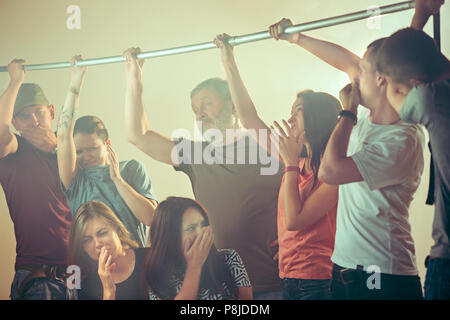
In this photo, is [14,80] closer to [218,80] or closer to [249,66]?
[218,80]

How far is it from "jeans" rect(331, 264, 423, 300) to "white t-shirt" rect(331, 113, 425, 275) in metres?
0.02

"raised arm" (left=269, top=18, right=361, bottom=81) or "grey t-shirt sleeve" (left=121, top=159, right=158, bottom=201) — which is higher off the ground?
"raised arm" (left=269, top=18, right=361, bottom=81)

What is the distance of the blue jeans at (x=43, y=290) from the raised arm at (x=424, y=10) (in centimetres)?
184

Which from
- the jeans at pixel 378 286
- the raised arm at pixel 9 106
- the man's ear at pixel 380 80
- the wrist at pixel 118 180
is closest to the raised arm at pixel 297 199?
the jeans at pixel 378 286

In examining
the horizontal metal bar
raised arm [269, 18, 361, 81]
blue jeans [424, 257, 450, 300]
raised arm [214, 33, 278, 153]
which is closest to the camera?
blue jeans [424, 257, 450, 300]

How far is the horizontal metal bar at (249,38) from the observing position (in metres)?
1.56

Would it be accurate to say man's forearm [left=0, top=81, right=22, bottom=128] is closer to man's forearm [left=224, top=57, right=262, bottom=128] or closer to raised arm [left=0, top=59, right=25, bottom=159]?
raised arm [left=0, top=59, right=25, bottom=159]

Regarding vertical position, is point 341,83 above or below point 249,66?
below

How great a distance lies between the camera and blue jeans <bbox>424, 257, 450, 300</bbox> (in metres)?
1.35

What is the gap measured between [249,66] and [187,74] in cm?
30

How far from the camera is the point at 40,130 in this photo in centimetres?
213

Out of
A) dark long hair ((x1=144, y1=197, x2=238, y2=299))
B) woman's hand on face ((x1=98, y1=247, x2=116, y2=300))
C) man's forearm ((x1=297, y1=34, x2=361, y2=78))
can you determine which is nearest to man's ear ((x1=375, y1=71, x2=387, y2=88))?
man's forearm ((x1=297, y1=34, x2=361, y2=78))

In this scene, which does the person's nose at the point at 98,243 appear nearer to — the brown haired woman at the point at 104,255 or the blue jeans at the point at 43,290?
the brown haired woman at the point at 104,255
